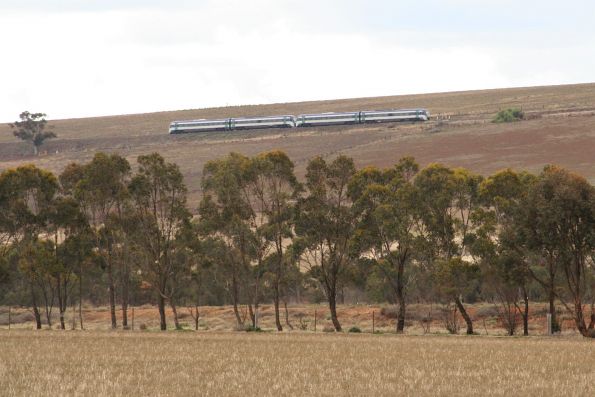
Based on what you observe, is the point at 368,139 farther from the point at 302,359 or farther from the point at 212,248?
the point at 302,359

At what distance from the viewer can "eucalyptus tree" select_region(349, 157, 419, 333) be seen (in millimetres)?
63812

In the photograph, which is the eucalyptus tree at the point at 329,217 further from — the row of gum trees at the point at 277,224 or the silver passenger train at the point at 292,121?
the silver passenger train at the point at 292,121

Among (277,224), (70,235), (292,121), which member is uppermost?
(292,121)

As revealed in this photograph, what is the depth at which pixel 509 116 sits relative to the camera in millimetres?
176000

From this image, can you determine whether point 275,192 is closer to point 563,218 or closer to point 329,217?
point 329,217

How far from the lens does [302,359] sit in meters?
36.8

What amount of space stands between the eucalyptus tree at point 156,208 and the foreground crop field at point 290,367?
2256cm

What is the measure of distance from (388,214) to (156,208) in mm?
17150

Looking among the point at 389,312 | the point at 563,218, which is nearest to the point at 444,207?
the point at 563,218

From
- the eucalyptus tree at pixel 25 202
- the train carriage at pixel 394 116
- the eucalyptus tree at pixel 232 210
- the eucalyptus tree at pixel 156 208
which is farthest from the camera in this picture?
the train carriage at pixel 394 116

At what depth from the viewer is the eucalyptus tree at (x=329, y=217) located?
67.7 metres

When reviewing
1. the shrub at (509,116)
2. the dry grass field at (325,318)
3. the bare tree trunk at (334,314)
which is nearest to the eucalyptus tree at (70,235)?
the dry grass field at (325,318)

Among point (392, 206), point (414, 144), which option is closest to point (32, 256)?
point (392, 206)

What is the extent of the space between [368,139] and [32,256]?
103 metres
